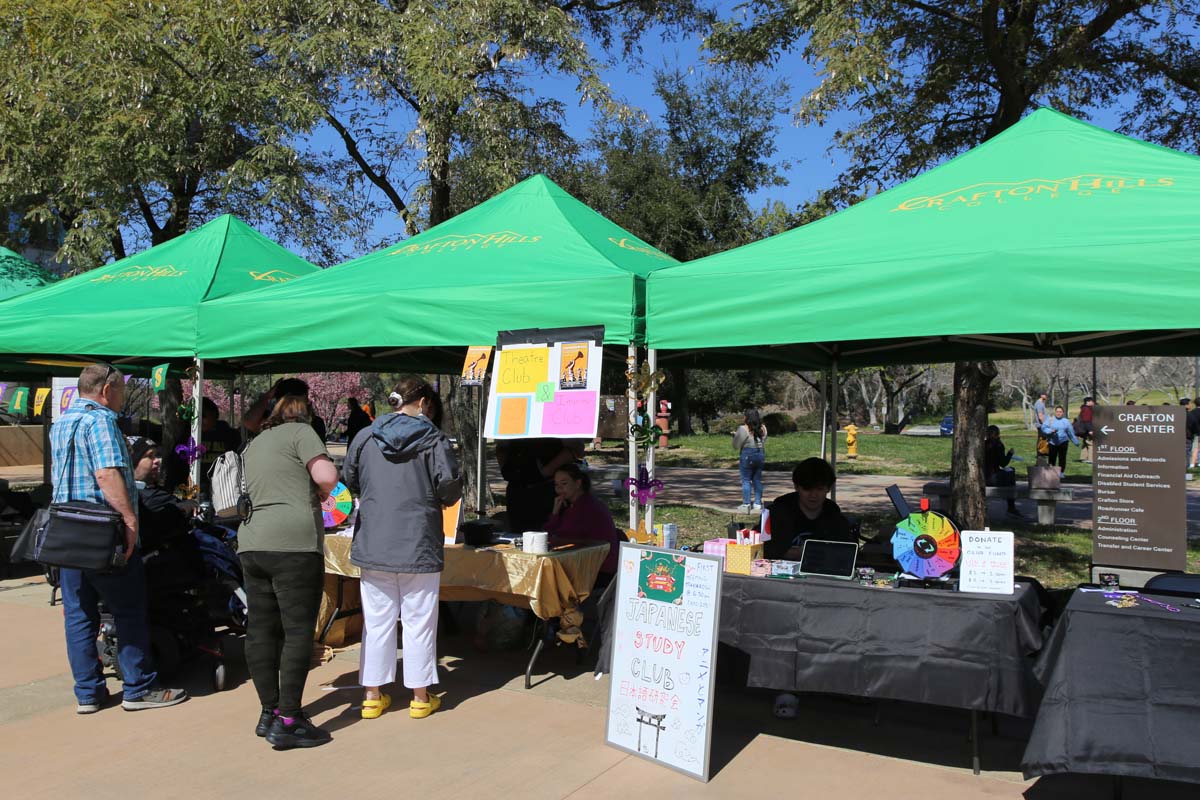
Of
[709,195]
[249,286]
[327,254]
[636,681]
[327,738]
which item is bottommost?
[327,738]

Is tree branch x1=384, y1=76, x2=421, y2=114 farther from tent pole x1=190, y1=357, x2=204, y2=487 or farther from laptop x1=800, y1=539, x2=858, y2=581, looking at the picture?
laptop x1=800, y1=539, x2=858, y2=581

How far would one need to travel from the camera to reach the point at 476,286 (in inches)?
219

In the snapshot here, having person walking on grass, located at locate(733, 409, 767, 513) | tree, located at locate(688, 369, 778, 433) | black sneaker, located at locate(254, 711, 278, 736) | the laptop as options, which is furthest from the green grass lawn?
black sneaker, located at locate(254, 711, 278, 736)

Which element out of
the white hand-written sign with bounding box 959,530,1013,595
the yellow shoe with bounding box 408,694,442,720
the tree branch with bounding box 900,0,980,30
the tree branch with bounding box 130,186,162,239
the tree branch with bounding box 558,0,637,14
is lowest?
the yellow shoe with bounding box 408,694,442,720

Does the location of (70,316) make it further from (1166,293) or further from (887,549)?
(1166,293)

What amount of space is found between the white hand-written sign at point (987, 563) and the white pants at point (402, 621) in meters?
2.52

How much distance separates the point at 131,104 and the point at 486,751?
11.2 meters

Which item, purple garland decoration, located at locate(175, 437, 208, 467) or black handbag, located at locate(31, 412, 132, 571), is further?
purple garland decoration, located at locate(175, 437, 208, 467)

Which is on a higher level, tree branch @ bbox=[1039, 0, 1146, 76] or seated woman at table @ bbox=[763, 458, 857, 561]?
tree branch @ bbox=[1039, 0, 1146, 76]

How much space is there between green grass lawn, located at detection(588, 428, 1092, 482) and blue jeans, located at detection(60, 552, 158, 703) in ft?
61.5

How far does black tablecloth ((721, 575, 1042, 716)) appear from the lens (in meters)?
3.84

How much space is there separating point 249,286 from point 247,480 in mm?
3620

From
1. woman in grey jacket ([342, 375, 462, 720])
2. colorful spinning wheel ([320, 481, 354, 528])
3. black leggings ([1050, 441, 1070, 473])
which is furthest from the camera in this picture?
black leggings ([1050, 441, 1070, 473])

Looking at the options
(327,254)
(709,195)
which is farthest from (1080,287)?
(709,195)
